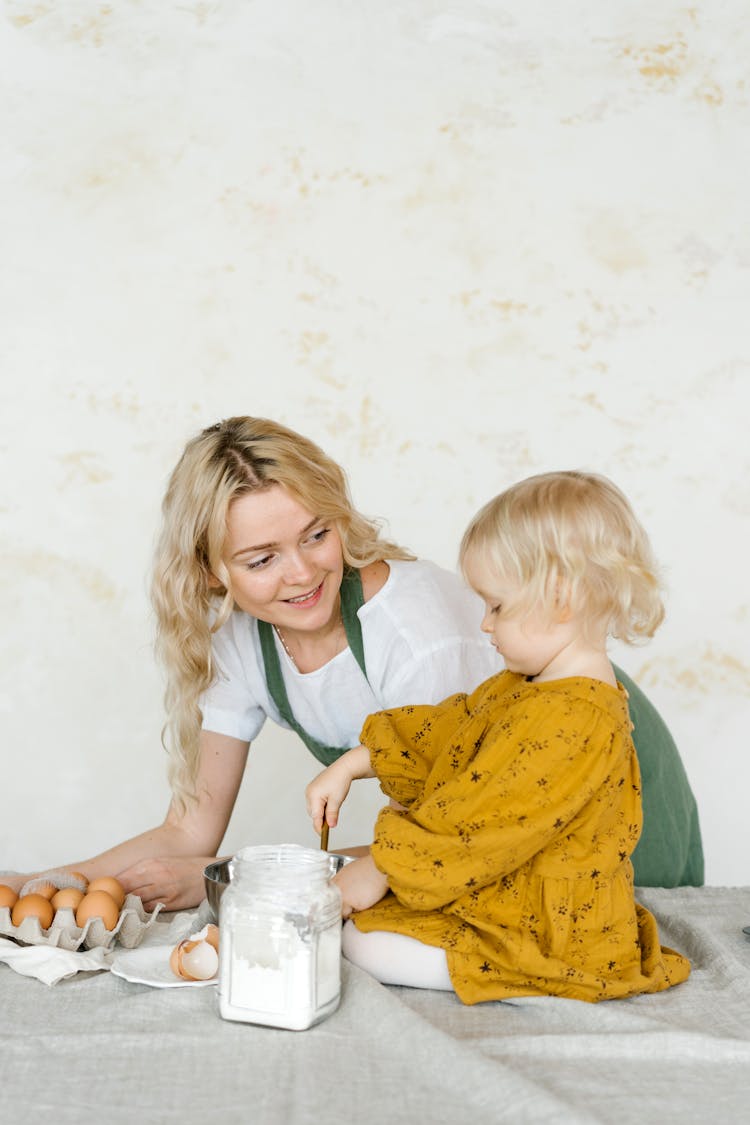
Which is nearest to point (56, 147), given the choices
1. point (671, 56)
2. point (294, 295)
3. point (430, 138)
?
point (294, 295)

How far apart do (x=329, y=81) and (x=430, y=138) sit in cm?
29

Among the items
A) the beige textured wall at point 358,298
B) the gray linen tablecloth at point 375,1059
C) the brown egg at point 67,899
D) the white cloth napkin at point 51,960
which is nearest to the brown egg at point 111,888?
the brown egg at point 67,899

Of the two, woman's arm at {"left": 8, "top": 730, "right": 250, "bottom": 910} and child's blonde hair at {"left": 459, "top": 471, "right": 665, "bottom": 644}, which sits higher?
child's blonde hair at {"left": 459, "top": 471, "right": 665, "bottom": 644}

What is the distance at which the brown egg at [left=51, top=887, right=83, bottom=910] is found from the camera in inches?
59.2

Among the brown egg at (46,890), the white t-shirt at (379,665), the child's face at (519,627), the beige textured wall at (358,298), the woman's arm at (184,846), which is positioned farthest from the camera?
the beige textured wall at (358,298)

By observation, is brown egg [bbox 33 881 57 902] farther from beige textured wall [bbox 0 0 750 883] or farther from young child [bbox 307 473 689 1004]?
beige textured wall [bbox 0 0 750 883]

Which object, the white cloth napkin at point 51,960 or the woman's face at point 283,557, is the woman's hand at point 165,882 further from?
the woman's face at point 283,557

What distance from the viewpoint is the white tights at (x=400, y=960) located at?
1.25 meters

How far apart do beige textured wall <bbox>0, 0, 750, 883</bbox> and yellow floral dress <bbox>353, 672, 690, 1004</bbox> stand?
5.77 feet

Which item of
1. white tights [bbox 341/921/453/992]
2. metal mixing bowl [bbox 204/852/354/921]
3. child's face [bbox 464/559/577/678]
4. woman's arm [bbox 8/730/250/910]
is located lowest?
woman's arm [bbox 8/730/250/910]

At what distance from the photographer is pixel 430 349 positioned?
9.89 feet

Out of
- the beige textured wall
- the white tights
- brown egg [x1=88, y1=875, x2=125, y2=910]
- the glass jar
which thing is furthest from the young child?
the beige textured wall

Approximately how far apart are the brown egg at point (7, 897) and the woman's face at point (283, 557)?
1.75 feet

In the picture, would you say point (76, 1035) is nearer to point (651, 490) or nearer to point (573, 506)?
point (573, 506)
